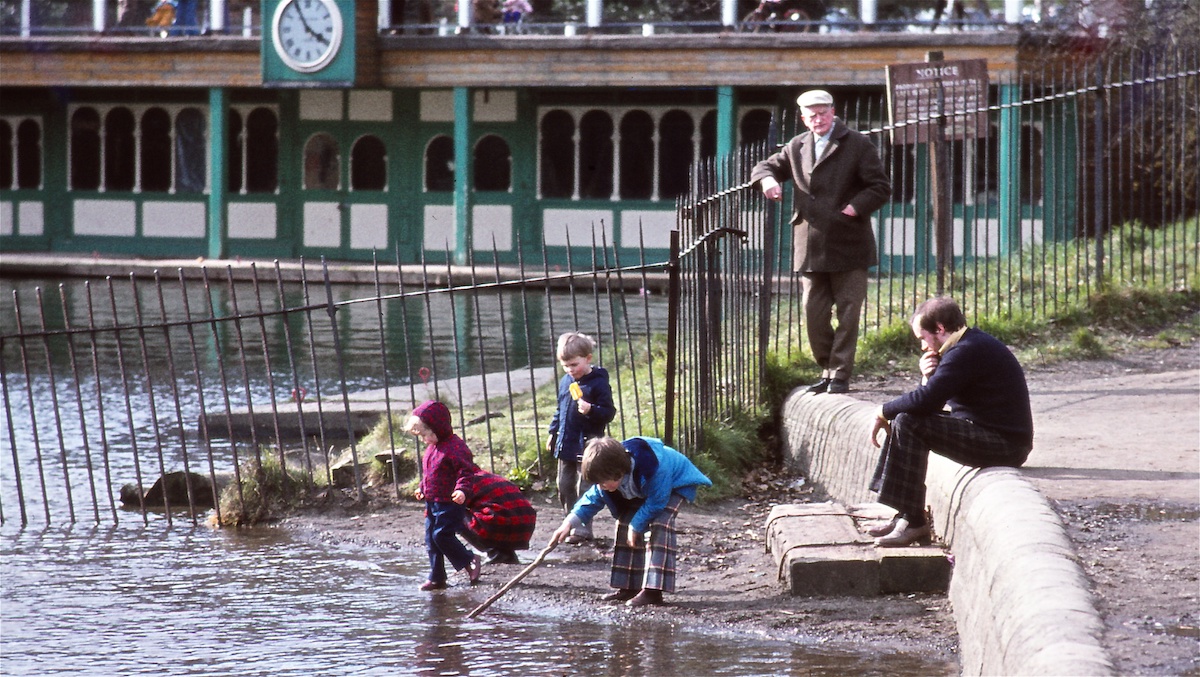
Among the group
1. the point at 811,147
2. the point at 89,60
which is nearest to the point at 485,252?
the point at 89,60

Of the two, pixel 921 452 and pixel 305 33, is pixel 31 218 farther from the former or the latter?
pixel 921 452

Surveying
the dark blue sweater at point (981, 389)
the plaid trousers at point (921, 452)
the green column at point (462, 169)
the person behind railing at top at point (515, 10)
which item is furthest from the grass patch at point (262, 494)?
the person behind railing at top at point (515, 10)

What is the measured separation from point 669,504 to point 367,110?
19.5 m

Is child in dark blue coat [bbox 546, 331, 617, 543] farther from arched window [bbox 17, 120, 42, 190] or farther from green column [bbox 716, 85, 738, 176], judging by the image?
arched window [bbox 17, 120, 42, 190]

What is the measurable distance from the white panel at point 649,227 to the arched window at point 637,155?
1.04 feet

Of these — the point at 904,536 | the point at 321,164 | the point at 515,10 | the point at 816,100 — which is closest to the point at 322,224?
the point at 321,164

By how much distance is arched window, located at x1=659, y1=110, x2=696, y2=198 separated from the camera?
23.2 metres

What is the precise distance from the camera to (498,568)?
6.55m

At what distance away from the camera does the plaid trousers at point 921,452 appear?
18.4ft

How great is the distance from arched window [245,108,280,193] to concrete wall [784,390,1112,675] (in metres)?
19.5

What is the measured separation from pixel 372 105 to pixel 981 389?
1992 cm

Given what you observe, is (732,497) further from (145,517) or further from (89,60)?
(89,60)

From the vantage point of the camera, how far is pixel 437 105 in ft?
79.9

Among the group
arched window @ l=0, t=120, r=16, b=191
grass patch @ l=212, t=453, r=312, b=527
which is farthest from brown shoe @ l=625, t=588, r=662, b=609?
arched window @ l=0, t=120, r=16, b=191
